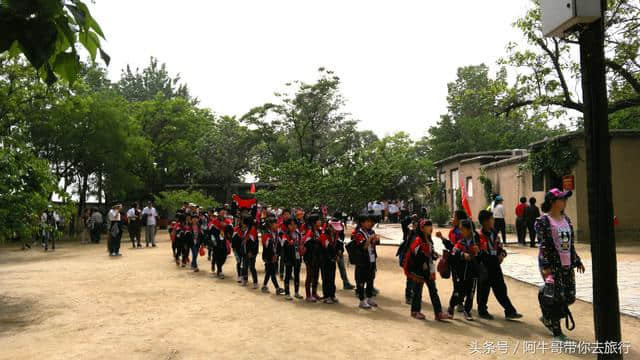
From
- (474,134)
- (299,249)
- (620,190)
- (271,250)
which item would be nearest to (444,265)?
(299,249)

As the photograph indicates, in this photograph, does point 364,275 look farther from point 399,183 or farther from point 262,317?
point 399,183

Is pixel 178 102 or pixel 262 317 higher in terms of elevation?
pixel 178 102

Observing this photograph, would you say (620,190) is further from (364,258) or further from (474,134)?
(474,134)

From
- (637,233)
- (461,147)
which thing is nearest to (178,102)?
(461,147)

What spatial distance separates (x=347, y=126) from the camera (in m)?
40.9

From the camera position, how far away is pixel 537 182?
21531 millimetres

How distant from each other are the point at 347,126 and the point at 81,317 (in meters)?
33.2

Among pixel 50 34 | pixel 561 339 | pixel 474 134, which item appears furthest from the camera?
pixel 474 134

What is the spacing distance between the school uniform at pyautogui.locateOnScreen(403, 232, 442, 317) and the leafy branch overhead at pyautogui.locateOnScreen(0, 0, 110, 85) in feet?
21.3

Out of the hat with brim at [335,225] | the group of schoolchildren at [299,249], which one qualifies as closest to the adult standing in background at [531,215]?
the group of schoolchildren at [299,249]

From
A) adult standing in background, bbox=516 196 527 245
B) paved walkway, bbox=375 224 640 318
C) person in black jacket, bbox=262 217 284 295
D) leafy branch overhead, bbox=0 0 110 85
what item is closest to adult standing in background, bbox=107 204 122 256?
person in black jacket, bbox=262 217 284 295

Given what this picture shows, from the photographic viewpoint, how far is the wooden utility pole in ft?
14.6

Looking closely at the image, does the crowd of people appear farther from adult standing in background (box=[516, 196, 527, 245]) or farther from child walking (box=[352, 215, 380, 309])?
adult standing in background (box=[516, 196, 527, 245])

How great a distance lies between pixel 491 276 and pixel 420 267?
1.08 meters
